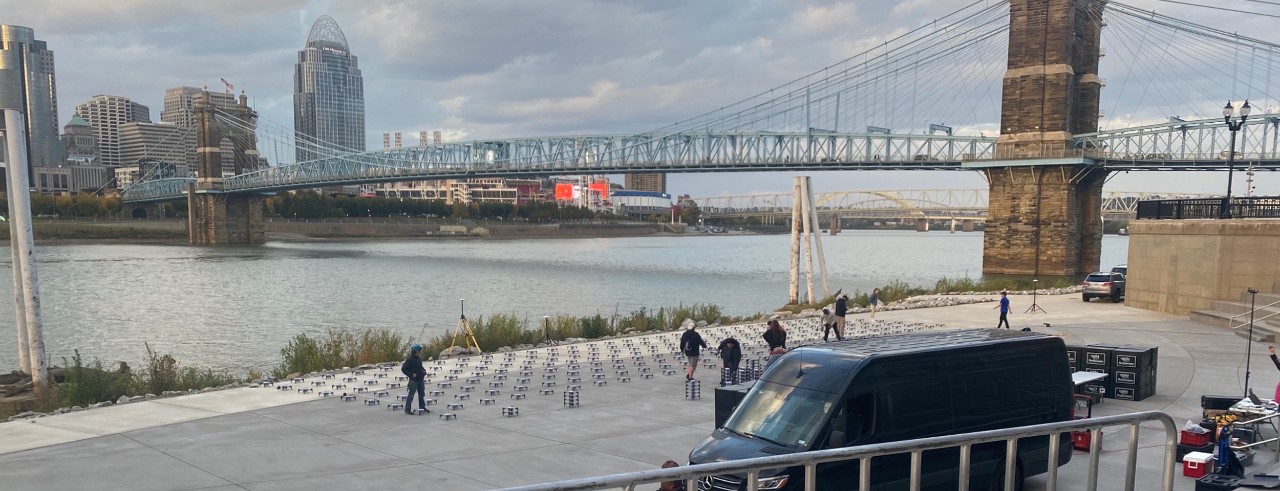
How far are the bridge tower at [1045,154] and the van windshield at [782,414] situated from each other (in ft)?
191

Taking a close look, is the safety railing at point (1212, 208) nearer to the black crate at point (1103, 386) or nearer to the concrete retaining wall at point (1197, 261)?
the concrete retaining wall at point (1197, 261)

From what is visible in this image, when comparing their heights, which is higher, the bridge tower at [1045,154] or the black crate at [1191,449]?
Answer: the bridge tower at [1045,154]

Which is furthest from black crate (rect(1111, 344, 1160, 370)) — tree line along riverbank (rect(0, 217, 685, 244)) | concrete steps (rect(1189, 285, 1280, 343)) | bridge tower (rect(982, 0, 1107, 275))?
tree line along riverbank (rect(0, 217, 685, 244))

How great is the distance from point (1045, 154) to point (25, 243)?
61.2 metres

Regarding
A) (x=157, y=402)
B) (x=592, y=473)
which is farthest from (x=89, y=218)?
(x=592, y=473)

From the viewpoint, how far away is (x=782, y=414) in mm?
7848

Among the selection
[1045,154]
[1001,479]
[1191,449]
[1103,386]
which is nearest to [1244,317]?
[1103,386]

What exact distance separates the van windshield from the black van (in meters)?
0.01

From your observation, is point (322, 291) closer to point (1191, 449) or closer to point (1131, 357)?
point (1131, 357)

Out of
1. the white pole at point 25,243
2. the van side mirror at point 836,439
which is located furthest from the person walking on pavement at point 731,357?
the white pole at point 25,243

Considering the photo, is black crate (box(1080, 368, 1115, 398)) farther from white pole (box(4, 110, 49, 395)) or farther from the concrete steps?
white pole (box(4, 110, 49, 395))

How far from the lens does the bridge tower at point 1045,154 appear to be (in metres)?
58.6

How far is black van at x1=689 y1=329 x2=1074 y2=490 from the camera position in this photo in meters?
7.36

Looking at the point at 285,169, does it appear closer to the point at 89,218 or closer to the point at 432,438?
the point at 89,218
